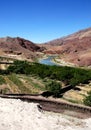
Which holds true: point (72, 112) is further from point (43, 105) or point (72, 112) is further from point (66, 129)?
point (66, 129)

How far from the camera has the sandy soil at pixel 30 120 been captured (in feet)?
109

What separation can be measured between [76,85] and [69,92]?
8.65 m

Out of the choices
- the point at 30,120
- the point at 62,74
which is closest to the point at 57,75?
the point at 62,74

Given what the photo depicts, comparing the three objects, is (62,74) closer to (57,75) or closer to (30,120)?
(57,75)

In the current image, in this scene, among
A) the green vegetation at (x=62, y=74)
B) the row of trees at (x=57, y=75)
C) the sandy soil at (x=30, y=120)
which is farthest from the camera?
the green vegetation at (x=62, y=74)

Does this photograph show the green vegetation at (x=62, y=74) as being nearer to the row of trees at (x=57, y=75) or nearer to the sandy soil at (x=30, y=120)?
the row of trees at (x=57, y=75)

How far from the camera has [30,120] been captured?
1378 inches

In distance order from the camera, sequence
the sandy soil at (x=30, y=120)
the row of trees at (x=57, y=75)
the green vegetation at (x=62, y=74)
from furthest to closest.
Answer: the green vegetation at (x=62, y=74)
the row of trees at (x=57, y=75)
the sandy soil at (x=30, y=120)

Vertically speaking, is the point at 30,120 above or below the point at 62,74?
below

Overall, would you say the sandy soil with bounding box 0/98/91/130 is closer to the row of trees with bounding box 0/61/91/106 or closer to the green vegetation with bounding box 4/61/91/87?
the row of trees with bounding box 0/61/91/106

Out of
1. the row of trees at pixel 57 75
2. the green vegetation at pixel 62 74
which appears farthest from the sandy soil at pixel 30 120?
the green vegetation at pixel 62 74

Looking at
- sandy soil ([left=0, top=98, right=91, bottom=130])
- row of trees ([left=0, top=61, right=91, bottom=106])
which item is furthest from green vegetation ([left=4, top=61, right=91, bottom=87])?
sandy soil ([left=0, top=98, right=91, bottom=130])

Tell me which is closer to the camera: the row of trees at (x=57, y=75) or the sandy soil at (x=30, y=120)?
the sandy soil at (x=30, y=120)

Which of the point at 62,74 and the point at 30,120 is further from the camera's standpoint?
the point at 62,74
